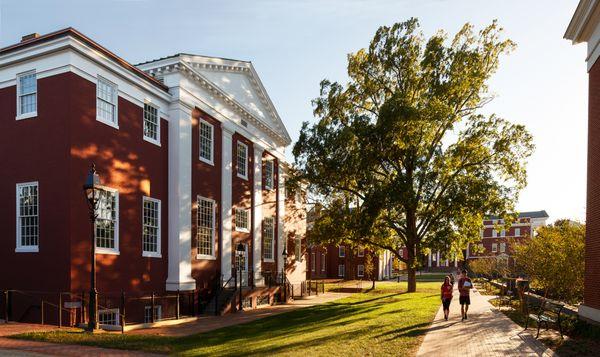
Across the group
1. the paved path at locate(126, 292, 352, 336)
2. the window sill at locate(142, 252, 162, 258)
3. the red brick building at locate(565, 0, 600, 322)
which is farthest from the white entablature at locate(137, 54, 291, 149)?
the red brick building at locate(565, 0, 600, 322)

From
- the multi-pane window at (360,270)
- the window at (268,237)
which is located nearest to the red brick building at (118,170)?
the window at (268,237)

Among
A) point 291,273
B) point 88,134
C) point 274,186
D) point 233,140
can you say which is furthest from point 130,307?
point 291,273

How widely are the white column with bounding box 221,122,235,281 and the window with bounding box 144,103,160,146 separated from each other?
4.79 meters

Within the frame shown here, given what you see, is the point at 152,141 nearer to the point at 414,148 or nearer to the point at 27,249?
the point at 27,249

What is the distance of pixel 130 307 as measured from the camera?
18.4 meters

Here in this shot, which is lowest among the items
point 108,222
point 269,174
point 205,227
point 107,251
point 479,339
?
point 479,339

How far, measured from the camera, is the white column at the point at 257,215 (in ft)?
94.4

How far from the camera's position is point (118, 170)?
18.5 metres

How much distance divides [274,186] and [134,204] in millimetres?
14150

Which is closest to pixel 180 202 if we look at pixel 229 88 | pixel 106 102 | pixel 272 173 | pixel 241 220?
pixel 106 102

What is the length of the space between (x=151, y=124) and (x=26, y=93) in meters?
4.94

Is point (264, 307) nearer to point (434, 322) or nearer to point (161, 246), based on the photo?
point (161, 246)

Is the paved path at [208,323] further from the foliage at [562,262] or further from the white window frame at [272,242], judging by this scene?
the foliage at [562,262]

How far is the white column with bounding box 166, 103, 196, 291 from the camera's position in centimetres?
2098
